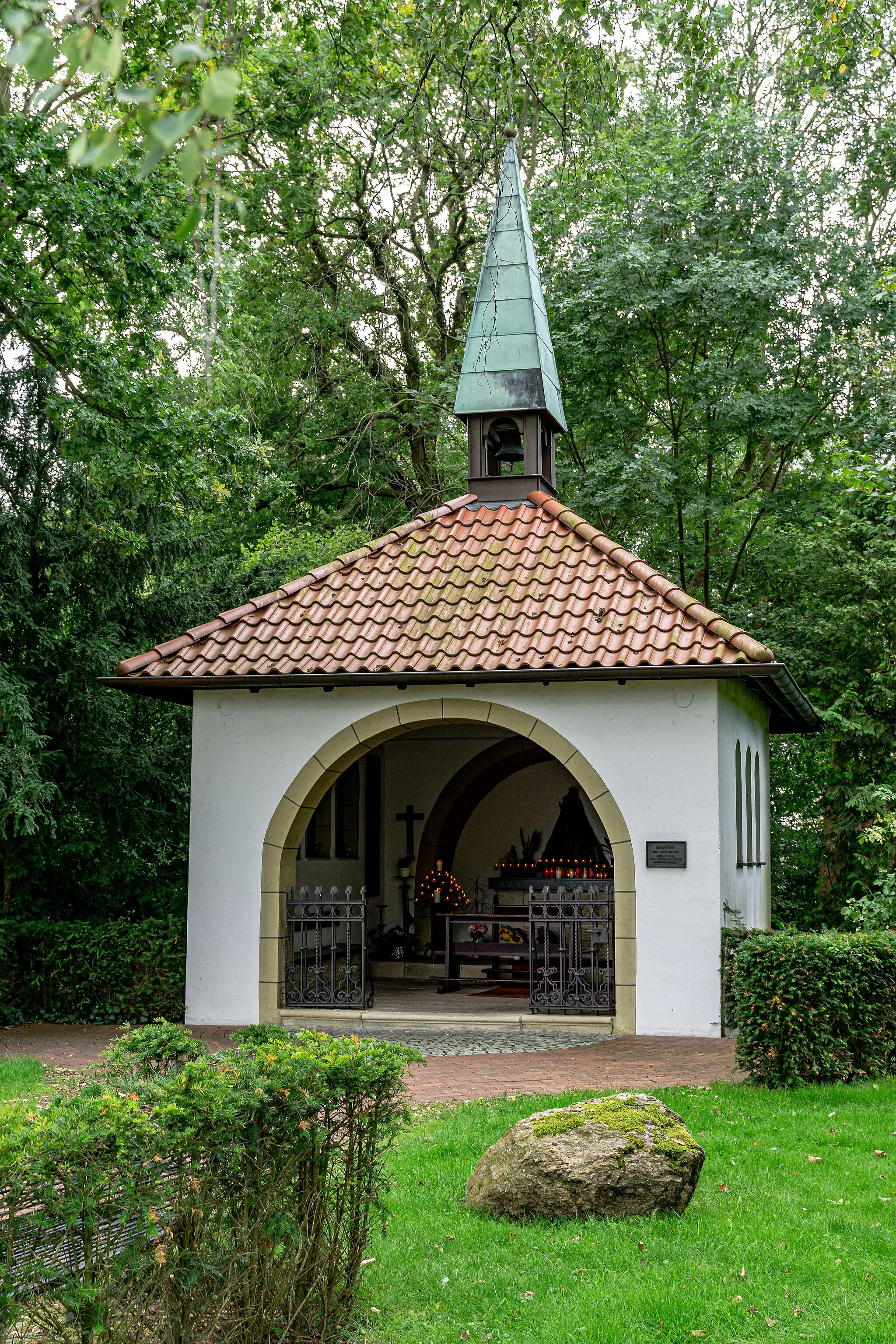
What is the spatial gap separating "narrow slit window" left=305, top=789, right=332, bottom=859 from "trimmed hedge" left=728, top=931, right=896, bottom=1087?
6.97m

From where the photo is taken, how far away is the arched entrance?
10930mm

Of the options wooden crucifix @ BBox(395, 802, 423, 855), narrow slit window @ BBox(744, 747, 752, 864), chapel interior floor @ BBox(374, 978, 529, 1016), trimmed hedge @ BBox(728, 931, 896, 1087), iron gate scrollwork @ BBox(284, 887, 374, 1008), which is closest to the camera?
A: trimmed hedge @ BBox(728, 931, 896, 1087)

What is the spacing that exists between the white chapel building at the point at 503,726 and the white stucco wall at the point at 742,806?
62 millimetres

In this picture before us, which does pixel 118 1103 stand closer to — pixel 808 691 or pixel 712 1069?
pixel 712 1069

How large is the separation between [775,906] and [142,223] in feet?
45.8

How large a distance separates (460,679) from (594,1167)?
5.97m

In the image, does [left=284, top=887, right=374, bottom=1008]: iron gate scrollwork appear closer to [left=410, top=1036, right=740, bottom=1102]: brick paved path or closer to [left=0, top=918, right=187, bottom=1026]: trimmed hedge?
[left=0, top=918, right=187, bottom=1026]: trimmed hedge

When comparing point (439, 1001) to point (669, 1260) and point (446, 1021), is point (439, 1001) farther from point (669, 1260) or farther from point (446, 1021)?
point (669, 1260)

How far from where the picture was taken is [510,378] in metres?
14.1

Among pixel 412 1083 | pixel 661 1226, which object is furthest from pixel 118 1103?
pixel 412 1083

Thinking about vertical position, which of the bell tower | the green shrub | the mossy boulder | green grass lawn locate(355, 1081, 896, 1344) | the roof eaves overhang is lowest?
green grass lawn locate(355, 1081, 896, 1344)

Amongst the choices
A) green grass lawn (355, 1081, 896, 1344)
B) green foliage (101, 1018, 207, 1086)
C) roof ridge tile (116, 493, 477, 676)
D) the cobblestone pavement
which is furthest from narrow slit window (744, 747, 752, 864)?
green foliage (101, 1018, 207, 1086)

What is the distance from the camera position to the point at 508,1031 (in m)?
11.1

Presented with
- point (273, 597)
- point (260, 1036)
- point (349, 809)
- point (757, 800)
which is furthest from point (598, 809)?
point (260, 1036)
